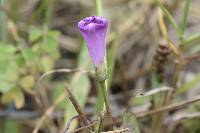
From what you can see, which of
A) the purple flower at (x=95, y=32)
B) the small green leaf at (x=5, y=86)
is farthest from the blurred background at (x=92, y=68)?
the purple flower at (x=95, y=32)

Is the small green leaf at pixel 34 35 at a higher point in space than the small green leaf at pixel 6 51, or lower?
higher

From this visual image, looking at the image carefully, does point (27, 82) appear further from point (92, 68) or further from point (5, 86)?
point (92, 68)

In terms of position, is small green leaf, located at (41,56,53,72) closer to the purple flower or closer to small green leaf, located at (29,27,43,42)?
small green leaf, located at (29,27,43,42)

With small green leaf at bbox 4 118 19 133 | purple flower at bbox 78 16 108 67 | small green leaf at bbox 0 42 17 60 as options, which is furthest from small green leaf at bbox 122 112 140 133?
small green leaf at bbox 4 118 19 133

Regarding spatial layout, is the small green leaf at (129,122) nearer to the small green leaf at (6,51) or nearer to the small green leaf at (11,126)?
the small green leaf at (6,51)

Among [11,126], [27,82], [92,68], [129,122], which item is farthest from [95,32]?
[11,126]

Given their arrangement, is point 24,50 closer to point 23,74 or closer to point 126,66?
point 23,74

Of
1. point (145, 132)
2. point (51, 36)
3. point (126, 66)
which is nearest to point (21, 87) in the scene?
point (51, 36)
